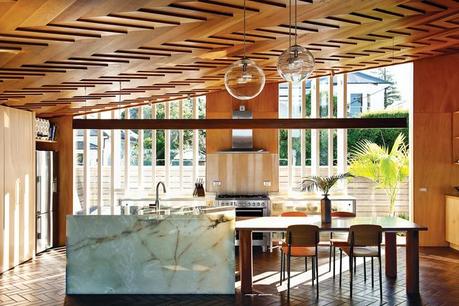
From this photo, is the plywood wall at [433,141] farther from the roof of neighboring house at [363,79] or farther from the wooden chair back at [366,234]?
the roof of neighboring house at [363,79]

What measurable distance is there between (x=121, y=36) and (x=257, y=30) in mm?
1246

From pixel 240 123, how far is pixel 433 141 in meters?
3.95

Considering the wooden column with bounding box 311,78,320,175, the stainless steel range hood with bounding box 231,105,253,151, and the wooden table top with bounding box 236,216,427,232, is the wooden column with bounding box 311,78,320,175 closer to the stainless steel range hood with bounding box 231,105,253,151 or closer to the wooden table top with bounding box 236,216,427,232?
the stainless steel range hood with bounding box 231,105,253,151

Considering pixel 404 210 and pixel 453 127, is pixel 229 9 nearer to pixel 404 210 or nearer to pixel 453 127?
pixel 453 127

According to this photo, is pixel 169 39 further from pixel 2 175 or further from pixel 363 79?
pixel 363 79

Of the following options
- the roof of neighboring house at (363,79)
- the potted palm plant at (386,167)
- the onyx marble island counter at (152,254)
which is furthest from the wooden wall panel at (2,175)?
the roof of neighboring house at (363,79)

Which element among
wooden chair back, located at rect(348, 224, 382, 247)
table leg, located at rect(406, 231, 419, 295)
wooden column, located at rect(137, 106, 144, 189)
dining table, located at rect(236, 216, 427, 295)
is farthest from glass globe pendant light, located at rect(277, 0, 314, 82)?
wooden column, located at rect(137, 106, 144, 189)

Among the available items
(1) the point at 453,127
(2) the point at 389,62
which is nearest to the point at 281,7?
(2) the point at 389,62

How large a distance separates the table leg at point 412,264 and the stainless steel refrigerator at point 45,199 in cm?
554

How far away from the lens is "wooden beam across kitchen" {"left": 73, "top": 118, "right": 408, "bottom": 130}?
20.7ft

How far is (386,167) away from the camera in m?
8.83

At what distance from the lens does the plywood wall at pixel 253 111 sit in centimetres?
903

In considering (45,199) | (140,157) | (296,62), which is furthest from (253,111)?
(296,62)

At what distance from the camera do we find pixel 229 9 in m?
3.69
